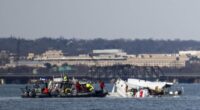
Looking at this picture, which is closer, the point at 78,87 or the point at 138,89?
the point at 78,87

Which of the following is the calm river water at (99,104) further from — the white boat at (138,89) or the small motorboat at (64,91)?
the white boat at (138,89)

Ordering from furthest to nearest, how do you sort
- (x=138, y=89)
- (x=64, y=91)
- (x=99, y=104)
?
(x=138, y=89) < (x=64, y=91) < (x=99, y=104)

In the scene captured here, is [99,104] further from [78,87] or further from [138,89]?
[138,89]

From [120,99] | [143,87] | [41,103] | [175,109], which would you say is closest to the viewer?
[175,109]

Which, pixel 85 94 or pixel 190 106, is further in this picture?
pixel 85 94

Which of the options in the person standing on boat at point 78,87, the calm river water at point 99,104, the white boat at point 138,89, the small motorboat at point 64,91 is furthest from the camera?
the white boat at point 138,89

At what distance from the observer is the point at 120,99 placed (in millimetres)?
107188

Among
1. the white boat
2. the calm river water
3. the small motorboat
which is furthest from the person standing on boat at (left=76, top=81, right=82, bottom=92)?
the white boat

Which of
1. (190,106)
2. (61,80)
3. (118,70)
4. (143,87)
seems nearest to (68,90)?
(61,80)

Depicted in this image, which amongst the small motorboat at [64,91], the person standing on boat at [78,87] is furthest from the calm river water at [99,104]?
the person standing on boat at [78,87]

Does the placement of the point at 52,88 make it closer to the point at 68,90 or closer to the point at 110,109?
the point at 68,90

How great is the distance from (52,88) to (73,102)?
1189cm

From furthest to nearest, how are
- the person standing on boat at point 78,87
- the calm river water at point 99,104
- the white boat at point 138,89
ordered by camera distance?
the white boat at point 138,89
the person standing on boat at point 78,87
the calm river water at point 99,104

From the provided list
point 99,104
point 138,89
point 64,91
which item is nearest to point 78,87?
point 64,91
